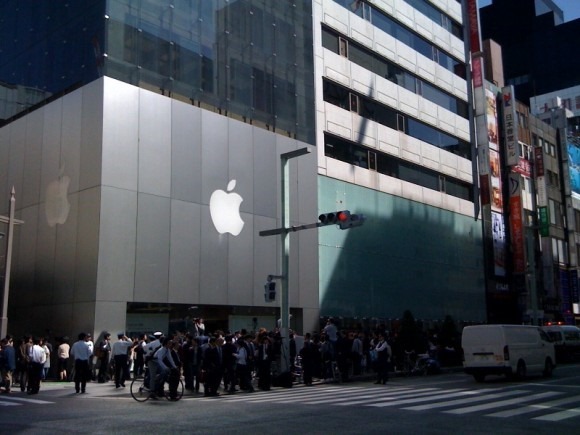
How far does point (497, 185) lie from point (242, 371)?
35.1 meters

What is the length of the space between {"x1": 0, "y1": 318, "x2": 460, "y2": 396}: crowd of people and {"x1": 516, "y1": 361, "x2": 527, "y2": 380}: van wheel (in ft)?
14.4

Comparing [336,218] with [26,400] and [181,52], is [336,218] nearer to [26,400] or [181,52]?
[26,400]

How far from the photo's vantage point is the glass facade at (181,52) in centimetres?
2617

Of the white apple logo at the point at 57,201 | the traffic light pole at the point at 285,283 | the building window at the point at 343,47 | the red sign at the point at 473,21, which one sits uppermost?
the red sign at the point at 473,21

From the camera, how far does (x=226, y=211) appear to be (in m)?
28.3

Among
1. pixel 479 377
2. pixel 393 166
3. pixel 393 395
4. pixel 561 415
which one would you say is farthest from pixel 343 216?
pixel 393 166

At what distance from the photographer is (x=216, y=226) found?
27.8 m

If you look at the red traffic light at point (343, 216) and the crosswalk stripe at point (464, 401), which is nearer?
the crosswalk stripe at point (464, 401)

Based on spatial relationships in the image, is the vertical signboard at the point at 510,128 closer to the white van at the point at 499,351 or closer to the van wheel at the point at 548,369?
the van wheel at the point at 548,369

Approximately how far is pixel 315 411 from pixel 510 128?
142 feet

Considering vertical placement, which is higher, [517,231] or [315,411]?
[517,231]

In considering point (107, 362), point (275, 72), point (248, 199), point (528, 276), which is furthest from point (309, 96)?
point (528, 276)

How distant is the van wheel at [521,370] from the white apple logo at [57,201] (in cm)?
1772

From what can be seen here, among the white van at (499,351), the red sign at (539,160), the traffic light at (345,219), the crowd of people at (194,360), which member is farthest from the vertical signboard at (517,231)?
the traffic light at (345,219)
